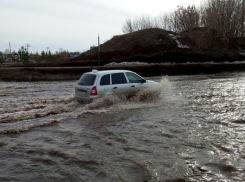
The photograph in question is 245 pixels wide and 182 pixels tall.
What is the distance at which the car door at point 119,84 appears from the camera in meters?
11.9

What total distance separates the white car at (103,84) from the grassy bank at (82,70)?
50.8 feet

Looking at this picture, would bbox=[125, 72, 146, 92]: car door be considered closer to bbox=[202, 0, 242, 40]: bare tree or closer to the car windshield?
the car windshield

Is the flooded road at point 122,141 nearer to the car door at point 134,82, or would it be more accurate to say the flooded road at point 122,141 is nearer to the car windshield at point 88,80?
the car door at point 134,82

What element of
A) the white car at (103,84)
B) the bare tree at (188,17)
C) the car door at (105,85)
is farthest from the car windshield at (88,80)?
the bare tree at (188,17)

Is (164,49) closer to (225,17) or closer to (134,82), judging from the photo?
(225,17)

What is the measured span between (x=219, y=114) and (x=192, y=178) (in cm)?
578

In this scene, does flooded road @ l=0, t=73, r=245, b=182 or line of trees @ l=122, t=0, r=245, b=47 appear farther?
line of trees @ l=122, t=0, r=245, b=47

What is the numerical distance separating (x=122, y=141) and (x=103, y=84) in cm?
453

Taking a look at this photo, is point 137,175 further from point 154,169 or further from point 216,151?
point 216,151

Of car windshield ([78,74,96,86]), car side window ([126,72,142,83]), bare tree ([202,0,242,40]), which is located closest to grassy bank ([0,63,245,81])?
car side window ([126,72,142,83])

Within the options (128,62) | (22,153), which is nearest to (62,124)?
(22,153)

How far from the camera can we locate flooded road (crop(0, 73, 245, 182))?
17.7 feet

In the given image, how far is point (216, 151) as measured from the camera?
6363 millimetres

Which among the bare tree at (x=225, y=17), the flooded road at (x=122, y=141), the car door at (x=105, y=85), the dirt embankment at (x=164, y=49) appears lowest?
the flooded road at (x=122, y=141)
